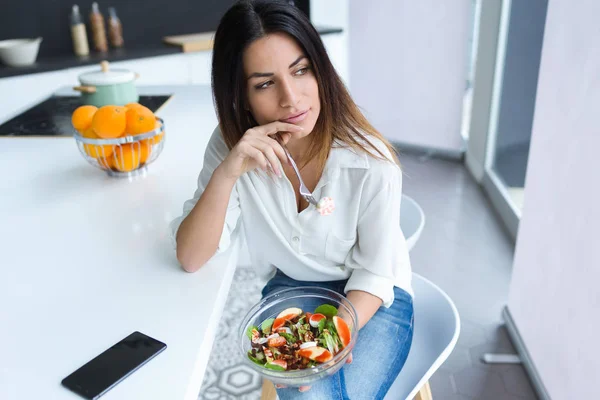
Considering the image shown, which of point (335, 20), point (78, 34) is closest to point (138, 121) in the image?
point (78, 34)

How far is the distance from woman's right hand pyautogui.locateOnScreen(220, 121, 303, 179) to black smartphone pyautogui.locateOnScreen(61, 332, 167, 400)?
0.35m

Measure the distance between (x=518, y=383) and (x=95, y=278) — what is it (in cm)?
136

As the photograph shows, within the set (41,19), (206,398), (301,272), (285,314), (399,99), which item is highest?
(41,19)

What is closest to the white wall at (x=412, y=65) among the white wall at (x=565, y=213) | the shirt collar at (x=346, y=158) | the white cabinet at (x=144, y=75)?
the white cabinet at (x=144, y=75)

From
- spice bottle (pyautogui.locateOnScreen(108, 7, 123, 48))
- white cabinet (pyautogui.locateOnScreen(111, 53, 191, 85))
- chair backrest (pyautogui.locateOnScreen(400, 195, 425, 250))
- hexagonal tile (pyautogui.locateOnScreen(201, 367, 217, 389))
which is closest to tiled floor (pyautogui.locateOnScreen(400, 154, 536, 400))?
chair backrest (pyautogui.locateOnScreen(400, 195, 425, 250))

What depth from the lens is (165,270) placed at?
0.92 metres

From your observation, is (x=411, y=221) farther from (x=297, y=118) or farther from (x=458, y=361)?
(x=458, y=361)

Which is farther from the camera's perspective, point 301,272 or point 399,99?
point 399,99

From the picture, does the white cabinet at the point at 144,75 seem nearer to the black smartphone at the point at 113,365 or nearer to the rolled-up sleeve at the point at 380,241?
the rolled-up sleeve at the point at 380,241

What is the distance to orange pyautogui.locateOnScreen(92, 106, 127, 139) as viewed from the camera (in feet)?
3.79

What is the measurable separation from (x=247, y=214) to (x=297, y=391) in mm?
388

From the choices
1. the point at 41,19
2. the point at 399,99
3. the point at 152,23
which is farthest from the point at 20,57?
the point at 399,99

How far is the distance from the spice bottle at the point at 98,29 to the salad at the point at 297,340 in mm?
2801

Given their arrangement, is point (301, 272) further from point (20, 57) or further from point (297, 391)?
point (20, 57)
